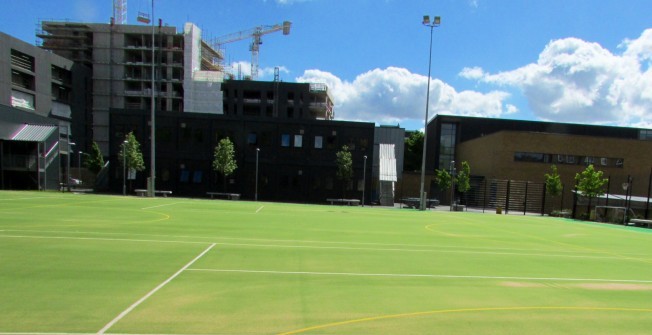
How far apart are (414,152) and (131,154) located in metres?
61.8

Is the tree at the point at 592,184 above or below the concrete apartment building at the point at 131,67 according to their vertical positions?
below

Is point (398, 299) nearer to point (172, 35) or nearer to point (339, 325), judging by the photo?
point (339, 325)

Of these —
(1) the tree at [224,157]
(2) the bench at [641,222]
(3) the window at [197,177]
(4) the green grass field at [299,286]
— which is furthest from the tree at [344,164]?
(4) the green grass field at [299,286]

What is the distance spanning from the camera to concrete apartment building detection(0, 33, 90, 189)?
39.5 metres

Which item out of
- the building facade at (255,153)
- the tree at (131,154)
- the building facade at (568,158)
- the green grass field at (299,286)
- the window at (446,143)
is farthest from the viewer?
the window at (446,143)

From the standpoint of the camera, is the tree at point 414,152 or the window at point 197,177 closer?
the window at point 197,177

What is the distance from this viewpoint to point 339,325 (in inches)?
216

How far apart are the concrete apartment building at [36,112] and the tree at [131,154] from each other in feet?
25.1

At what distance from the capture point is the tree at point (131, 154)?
4094cm

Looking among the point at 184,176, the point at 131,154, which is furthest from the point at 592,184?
the point at 131,154

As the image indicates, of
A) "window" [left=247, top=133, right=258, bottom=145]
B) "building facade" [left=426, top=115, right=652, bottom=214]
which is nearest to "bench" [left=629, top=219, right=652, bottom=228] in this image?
"building facade" [left=426, top=115, right=652, bottom=214]

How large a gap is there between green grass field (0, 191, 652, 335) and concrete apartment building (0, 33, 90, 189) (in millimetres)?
32546

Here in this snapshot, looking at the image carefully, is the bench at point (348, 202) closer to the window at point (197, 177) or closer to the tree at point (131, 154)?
the window at point (197, 177)

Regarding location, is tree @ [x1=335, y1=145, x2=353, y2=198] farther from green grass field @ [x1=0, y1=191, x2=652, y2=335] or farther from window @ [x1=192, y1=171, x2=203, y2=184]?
green grass field @ [x1=0, y1=191, x2=652, y2=335]
